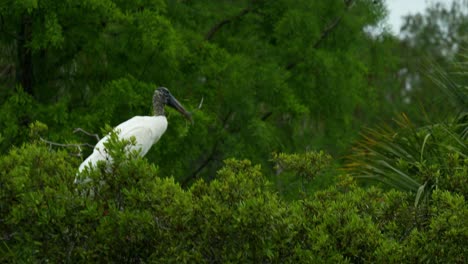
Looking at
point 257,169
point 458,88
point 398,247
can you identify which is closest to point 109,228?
point 257,169

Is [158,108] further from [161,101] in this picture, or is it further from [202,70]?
[202,70]

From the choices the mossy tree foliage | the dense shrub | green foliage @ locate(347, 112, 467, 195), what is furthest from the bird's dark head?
the dense shrub

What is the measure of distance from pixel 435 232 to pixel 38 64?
11.2 meters

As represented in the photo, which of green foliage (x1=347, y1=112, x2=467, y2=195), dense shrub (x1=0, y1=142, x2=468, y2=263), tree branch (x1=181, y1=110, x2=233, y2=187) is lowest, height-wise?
tree branch (x1=181, y1=110, x2=233, y2=187)

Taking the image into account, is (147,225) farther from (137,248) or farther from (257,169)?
(257,169)

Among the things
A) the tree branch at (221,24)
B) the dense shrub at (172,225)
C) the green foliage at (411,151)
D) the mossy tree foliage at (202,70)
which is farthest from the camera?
the tree branch at (221,24)

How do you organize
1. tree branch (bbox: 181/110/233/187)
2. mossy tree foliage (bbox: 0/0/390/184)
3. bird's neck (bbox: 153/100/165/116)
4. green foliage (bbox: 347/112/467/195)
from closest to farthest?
1. green foliage (bbox: 347/112/467/195)
2. bird's neck (bbox: 153/100/165/116)
3. mossy tree foliage (bbox: 0/0/390/184)
4. tree branch (bbox: 181/110/233/187)

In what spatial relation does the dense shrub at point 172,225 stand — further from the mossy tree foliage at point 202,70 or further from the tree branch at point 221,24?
the tree branch at point 221,24

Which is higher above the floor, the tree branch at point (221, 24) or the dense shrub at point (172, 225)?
the dense shrub at point (172, 225)

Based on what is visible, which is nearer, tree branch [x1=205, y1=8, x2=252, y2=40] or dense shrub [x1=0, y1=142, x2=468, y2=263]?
dense shrub [x1=0, y1=142, x2=468, y2=263]

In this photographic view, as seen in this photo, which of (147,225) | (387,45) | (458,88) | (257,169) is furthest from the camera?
(387,45)

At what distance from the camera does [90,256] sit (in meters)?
6.49

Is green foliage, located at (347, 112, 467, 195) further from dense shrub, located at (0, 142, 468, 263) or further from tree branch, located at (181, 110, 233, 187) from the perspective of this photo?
→ tree branch, located at (181, 110, 233, 187)

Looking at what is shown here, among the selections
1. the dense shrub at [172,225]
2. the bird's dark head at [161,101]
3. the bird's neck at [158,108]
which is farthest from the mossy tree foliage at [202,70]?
the dense shrub at [172,225]
